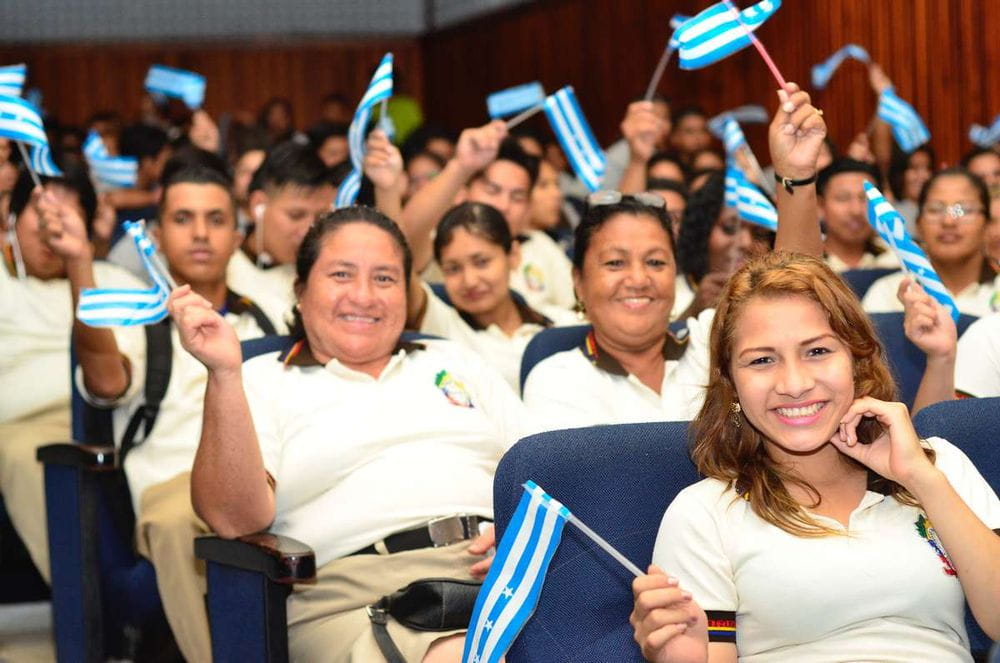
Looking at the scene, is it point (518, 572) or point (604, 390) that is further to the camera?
point (604, 390)

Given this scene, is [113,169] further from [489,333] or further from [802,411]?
[802,411]

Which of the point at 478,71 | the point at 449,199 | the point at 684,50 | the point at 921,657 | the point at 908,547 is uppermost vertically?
the point at 478,71

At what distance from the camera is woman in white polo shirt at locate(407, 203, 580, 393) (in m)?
3.95

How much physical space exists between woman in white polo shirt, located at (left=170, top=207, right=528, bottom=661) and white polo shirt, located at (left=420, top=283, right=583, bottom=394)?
0.70 metres

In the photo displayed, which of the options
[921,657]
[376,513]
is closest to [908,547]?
[921,657]

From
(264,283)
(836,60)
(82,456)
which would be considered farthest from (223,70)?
(82,456)

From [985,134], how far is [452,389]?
4323mm

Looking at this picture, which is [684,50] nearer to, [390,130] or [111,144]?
[390,130]

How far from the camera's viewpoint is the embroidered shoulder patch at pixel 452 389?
2951mm

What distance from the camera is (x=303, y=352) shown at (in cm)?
296

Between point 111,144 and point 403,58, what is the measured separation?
4.96m

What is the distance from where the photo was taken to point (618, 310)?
121 inches

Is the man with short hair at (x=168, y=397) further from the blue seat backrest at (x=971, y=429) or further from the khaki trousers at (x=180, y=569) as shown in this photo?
the blue seat backrest at (x=971, y=429)

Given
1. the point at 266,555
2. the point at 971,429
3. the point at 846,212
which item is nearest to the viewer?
the point at 971,429
